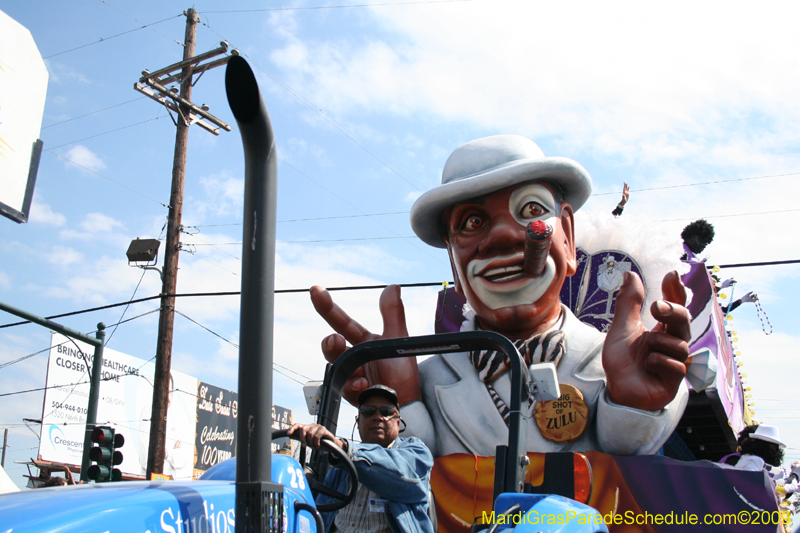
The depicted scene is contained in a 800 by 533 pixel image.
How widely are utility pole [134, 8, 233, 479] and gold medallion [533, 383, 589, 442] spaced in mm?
7905

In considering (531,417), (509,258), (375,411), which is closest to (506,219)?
(509,258)

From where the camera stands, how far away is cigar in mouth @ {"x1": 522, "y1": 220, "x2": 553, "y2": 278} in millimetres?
4992

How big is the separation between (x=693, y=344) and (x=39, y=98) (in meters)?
10.9

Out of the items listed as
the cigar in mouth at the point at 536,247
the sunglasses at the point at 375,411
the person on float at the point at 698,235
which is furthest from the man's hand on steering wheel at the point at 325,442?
the person on float at the point at 698,235

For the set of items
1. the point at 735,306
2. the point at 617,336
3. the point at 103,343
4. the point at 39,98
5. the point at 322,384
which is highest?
the point at 39,98

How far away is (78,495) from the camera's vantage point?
5.82 ft

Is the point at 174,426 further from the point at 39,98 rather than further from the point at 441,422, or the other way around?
the point at 441,422

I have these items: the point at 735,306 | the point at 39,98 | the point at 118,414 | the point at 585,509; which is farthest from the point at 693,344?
the point at 118,414

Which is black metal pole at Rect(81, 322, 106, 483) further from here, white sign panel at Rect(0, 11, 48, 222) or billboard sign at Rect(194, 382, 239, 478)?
billboard sign at Rect(194, 382, 239, 478)

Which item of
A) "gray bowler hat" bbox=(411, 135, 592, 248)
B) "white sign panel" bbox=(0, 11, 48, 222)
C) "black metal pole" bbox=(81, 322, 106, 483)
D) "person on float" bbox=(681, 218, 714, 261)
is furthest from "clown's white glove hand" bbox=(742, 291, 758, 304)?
"white sign panel" bbox=(0, 11, 48, 222)

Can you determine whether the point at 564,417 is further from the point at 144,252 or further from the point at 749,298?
the point at 144,252

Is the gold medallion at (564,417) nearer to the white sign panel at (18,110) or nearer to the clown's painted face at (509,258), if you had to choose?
the clown's painted face at (509,258)

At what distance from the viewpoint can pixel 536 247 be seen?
5.07m

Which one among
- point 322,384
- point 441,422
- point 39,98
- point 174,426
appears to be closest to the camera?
point 322,384
